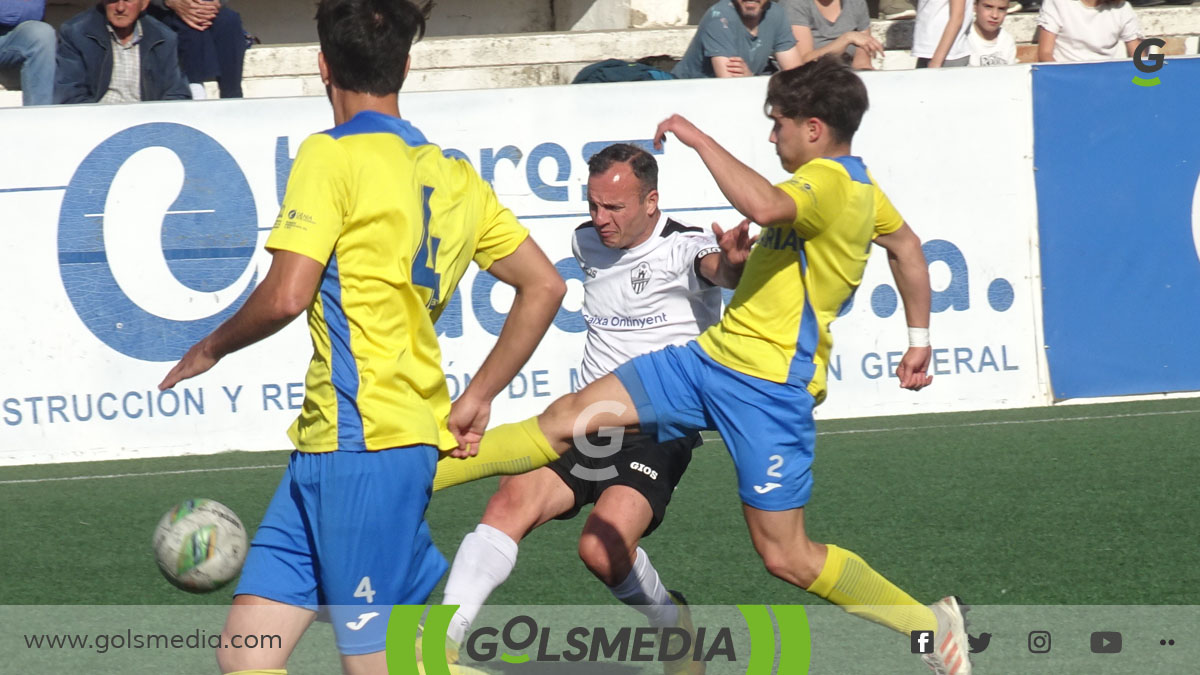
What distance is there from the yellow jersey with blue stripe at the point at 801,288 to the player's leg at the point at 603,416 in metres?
0.16

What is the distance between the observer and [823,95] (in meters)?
4.28

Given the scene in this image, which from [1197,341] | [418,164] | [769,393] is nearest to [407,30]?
[418,164]

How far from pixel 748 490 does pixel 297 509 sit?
1651 mm

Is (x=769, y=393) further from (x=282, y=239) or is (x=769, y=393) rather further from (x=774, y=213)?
(x=282, y=239)

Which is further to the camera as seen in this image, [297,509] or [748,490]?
[748,490]

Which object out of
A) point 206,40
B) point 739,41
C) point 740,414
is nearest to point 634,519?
point 740,414

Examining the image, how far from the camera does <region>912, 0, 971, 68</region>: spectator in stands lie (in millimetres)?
10773

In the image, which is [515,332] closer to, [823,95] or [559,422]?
[559,422]

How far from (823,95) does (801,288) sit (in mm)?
588

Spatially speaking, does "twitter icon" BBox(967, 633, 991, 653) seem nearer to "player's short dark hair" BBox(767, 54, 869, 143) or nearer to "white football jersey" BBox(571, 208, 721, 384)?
"white football jersey" BBox(571, 208, 721, 384)

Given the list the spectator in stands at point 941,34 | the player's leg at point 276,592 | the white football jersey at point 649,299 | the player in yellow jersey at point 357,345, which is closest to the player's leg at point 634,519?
the white football jersey at point 649,299

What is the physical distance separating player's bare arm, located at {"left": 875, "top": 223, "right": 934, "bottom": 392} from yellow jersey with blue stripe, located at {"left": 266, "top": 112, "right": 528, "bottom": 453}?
2010 millimetres

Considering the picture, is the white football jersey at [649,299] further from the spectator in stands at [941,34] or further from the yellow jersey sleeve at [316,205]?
the spectator in stands at [941,34]

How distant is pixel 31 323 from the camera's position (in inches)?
329
